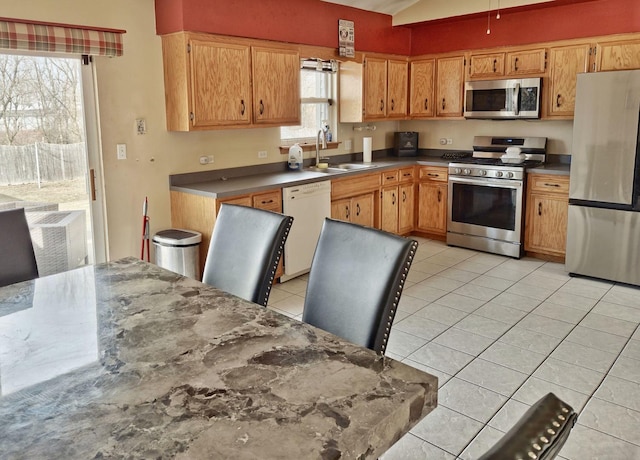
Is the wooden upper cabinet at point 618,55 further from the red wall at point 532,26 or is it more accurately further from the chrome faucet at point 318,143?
the chrome faucet at point 318,143

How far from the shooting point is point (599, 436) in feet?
8.18

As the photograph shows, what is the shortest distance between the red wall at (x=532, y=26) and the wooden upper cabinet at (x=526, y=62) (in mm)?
150

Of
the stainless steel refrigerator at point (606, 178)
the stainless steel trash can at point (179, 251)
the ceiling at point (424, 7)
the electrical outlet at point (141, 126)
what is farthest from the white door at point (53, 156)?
the stainless steel refrigerator at point (606, 178)

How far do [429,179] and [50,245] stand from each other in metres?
4.02

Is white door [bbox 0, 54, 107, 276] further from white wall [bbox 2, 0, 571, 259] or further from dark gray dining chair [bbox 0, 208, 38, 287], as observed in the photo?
dark gray dining chair [bbox 0, 208, 38, 287]

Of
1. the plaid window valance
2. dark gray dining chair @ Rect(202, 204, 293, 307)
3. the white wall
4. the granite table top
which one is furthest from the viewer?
the white wall

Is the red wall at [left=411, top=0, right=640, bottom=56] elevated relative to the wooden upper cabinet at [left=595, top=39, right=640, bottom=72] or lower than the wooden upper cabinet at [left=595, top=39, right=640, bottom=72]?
elevated

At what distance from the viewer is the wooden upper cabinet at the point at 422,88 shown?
623cm

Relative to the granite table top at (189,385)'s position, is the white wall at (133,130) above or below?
above

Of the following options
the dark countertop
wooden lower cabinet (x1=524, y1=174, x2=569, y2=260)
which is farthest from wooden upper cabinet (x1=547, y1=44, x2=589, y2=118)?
wooden lower cabinet (x1=524, y1=174, x2=569, y2=260)

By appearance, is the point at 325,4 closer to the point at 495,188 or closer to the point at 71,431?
the point at 495,188

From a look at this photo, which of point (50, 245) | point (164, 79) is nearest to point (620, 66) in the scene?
point (164, 79)

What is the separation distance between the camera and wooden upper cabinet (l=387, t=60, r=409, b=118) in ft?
20.1

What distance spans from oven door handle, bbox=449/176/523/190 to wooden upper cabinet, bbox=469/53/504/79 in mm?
1147
